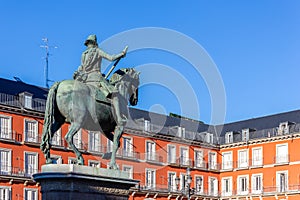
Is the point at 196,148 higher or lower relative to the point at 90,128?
higher

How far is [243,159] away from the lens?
70.0m

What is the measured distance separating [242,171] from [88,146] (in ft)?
67.0

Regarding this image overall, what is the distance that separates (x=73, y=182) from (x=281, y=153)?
55873 millimetres

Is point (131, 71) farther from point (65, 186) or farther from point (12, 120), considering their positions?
point (12, 120)

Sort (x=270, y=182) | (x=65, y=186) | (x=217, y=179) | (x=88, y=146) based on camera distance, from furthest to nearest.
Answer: (x=217, y=179), (x=270, y=182), (x=88, y=146), (x=65, y=186)

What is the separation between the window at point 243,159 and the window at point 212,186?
3.70m

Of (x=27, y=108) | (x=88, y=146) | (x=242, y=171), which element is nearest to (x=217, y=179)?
(x=242, y=171)

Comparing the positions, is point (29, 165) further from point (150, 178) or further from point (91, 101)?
point (91, 101)

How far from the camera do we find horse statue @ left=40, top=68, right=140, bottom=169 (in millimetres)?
13047

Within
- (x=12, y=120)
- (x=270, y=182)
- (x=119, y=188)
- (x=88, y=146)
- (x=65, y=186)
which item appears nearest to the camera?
(x=65, y=186)

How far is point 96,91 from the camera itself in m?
13.5

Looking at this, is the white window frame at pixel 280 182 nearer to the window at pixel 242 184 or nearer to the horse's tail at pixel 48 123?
the window at pixel 242 184

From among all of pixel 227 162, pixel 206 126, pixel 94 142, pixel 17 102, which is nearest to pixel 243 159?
pixel 227 162

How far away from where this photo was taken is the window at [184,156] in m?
68.0
